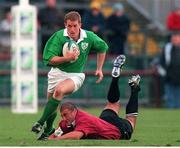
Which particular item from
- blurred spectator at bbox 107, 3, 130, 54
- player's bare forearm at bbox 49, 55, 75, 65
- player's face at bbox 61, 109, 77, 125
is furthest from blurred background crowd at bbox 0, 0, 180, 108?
player's face at bbox 61, 109, 77, 125

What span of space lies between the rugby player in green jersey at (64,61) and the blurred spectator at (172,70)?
11.0m

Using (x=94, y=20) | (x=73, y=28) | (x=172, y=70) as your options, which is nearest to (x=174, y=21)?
(x=172, y=70)

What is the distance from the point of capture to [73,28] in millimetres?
13055

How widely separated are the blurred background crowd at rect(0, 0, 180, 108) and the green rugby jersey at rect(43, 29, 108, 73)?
11042mm

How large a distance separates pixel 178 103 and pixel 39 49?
4547 millimetres

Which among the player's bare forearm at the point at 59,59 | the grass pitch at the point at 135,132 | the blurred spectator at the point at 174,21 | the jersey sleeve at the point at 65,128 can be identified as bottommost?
the grass pitch at the point at 135,132

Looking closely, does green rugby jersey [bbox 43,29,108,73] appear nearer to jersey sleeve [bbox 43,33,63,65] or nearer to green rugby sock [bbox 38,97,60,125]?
jersey sleeve [bbox 43,33,63,65]

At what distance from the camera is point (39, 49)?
26.3 meters

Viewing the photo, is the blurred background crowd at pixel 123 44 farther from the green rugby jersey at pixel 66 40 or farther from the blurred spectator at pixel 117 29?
the green rugby jersey at pixel 66 40

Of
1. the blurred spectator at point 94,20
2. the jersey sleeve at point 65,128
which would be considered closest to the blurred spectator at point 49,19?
the blurred spectator at point 94,20

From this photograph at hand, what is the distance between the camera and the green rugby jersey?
42.9ft

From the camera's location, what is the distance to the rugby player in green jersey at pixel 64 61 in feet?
42.1

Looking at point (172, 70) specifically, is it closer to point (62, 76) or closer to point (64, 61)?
point (62, 76)

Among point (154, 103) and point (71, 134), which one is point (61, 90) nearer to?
point (71, 134)
